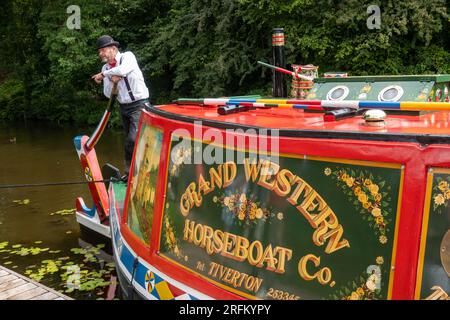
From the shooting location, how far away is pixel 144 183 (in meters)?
3.95

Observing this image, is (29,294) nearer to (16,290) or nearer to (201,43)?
(16,290)

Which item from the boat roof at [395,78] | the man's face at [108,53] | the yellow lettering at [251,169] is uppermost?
the man's face at [108,53]

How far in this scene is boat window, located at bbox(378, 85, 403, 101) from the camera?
15.4 feet

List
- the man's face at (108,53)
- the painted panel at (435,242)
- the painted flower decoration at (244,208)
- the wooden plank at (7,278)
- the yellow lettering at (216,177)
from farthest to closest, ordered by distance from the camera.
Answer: the man's face at (108,53) < the wooden plank at (7,278) < the yellow lettering at (216,177) < the painted flower decoration at (244,208) < the painted panel at (435,242)

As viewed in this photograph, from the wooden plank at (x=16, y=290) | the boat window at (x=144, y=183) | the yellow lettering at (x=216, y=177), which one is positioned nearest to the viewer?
the yellow lettering at (x=216, y=177)

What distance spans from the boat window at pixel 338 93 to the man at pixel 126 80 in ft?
6.49

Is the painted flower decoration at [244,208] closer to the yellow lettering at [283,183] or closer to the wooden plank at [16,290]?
the yellow lettering at [283,183]

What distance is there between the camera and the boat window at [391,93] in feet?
15.4

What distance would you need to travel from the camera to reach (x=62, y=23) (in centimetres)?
1870

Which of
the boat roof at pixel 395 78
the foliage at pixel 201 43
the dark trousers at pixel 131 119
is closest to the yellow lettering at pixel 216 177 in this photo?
the boat roof at pixel 395 78

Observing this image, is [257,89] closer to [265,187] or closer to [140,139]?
[140,139]

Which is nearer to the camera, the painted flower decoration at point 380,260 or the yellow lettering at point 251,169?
the painted flower decoration at point 380,260
